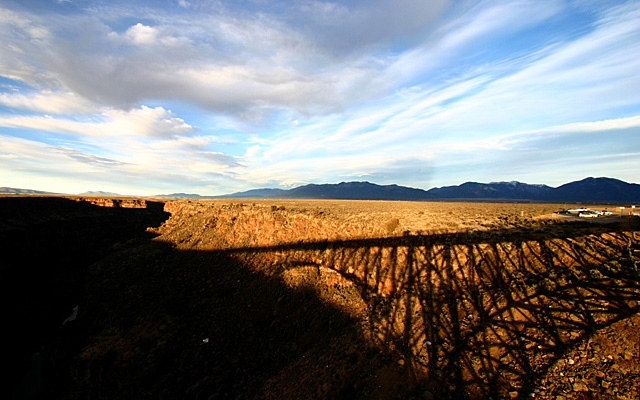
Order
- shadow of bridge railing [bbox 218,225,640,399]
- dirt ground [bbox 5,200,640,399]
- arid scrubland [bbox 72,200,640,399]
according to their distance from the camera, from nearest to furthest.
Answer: arid scrubland [bbox 72,200,640,399] < dirt ground [bbox 5,200,640,399] < shadow of bridge railing [bbox 218,225,640,399]

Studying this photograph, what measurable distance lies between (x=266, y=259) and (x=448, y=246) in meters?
10.6

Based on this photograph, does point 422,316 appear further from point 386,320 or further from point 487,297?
point 487,297

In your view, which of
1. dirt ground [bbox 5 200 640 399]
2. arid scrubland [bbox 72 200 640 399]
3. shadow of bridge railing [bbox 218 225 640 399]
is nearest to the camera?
arid scrubland [bbox 72 200 640 399]

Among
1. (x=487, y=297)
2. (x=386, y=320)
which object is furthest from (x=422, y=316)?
(x=487, y=297)

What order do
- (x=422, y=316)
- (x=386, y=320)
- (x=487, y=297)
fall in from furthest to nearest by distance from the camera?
(x=386, y=320), (x=422, y=316), (x=487, y=297)

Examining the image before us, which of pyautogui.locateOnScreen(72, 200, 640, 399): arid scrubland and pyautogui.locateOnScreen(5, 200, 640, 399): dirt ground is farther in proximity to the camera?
pyautogui.locateOnScreen(5, 200, 640, 399): dirt ground

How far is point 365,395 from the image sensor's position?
255 inches

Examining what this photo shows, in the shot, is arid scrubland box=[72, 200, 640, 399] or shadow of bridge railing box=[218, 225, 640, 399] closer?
arid scrubland box=[72, 200, 640, 399]

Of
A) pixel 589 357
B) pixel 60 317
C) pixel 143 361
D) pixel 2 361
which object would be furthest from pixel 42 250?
pixel 589 357

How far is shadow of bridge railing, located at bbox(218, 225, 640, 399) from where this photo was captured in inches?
231

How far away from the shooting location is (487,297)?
7.82 meters

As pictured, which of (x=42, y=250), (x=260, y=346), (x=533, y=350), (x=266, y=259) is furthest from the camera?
(x=42, y=250)

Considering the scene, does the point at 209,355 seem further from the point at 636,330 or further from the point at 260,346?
the point at 636,330

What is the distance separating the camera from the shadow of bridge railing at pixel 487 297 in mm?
5871
